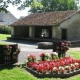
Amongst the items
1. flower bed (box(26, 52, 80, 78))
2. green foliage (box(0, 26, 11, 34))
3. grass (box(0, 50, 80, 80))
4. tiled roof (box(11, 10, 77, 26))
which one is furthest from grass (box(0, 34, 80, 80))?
green foliage (box(0, 26, 11, 34))

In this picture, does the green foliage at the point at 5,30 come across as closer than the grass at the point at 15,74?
No

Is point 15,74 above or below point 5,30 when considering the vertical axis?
below

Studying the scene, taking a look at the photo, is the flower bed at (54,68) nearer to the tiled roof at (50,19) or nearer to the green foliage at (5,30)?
the tiled roof at (50,19)

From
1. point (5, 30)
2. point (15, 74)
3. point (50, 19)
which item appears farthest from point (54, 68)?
point (5, 30)

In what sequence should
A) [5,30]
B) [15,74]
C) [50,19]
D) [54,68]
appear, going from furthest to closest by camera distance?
[5,30] < [50,19] < [54,68] < [15,74]

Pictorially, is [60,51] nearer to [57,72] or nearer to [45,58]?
[45,58]

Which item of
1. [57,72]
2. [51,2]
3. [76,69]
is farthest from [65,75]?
[51,2]

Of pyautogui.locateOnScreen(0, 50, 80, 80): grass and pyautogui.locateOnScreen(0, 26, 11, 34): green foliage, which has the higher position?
pyautogui.locateOnScreen(0, 26, 11, 34): green foliage

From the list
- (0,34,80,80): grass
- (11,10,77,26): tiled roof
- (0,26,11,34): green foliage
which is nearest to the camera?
(0,34,80,80): grass

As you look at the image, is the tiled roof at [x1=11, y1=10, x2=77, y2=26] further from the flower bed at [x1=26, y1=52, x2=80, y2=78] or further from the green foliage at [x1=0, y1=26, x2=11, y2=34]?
the flower bed at [x1=26, y1=52, x2=80, y2=78]

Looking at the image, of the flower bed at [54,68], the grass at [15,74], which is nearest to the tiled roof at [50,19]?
the flower bed at [54,68]

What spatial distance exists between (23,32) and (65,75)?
3069 centimetres

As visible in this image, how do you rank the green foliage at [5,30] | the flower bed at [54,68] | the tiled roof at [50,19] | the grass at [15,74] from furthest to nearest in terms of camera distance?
1. the green foliage at [5,30]
2. the tiled roof at [50,19]
3. the flower bed at [54,68]
4. the grass at [15,74]

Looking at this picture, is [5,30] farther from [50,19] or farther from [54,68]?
[54,68]
